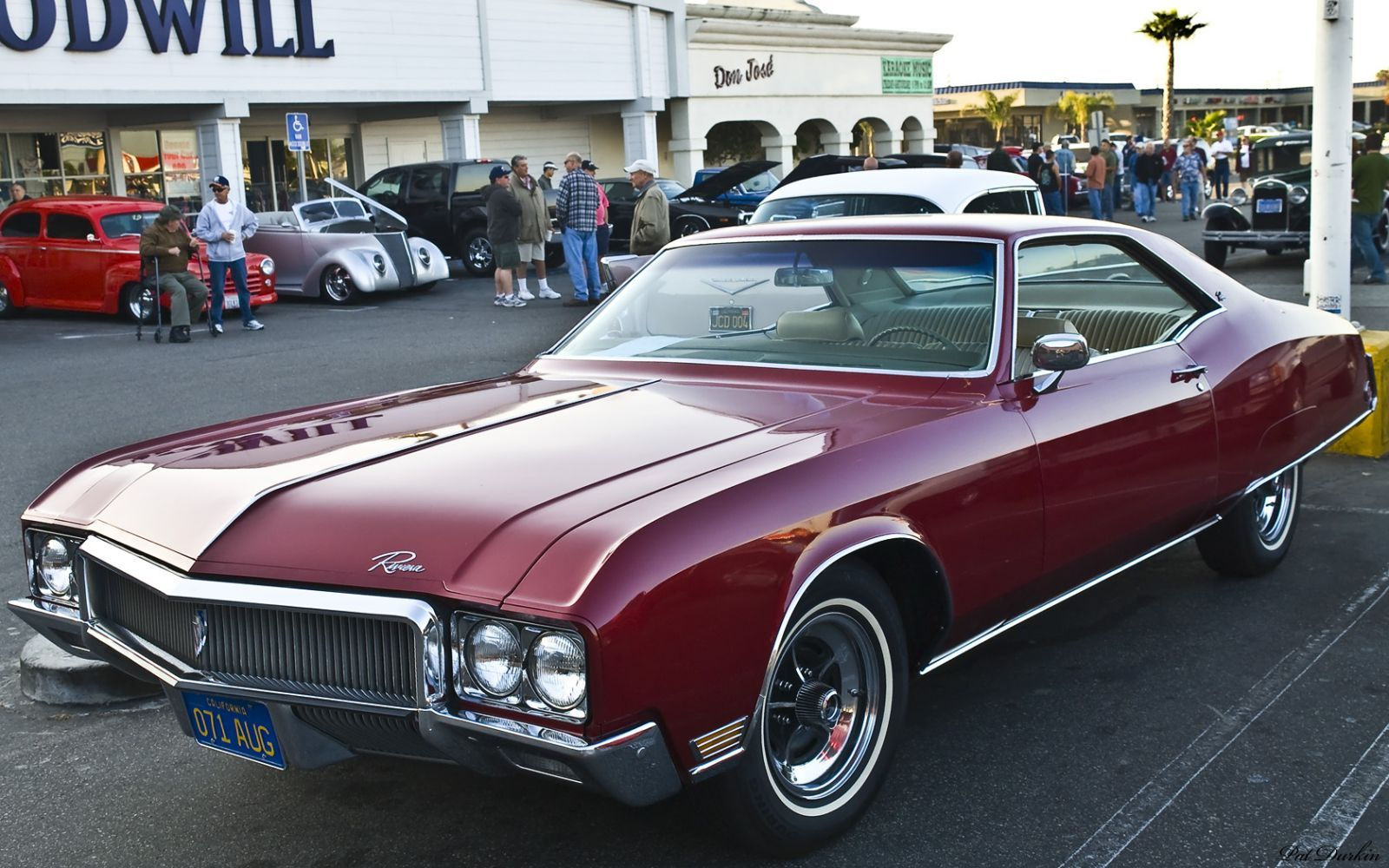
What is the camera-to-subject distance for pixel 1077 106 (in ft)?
283

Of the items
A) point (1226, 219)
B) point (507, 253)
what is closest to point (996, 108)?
point (1226, 219)

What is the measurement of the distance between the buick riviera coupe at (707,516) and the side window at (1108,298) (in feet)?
0.07

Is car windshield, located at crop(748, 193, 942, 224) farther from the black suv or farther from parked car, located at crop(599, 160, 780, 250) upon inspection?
the black suv

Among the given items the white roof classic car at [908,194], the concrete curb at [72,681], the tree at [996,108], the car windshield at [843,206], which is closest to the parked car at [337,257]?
the car windshield at [843,206]

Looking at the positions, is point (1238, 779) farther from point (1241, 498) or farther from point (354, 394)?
point (354, 394)

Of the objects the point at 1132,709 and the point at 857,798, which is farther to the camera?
the point at 1132,709

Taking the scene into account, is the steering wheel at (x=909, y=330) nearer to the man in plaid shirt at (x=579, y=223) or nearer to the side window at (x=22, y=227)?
the man in plaid shirt at (x=579, y=223)

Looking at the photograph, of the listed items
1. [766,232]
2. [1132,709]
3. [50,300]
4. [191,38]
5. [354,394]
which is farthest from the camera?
[191,38]

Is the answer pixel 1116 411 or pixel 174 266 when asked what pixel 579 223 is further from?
pixel 1116 411

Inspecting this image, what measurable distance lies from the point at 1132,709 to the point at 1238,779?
57 centimetres

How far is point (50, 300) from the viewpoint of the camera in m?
17.8

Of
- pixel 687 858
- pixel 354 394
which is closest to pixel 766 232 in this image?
pixel 687 858

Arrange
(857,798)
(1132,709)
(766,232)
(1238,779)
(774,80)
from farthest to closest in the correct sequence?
(774,80)
(766,232)
(1132,709)
(1238,779)
(857,798)

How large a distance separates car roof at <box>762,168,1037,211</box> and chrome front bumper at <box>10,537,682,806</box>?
8.79 metres
